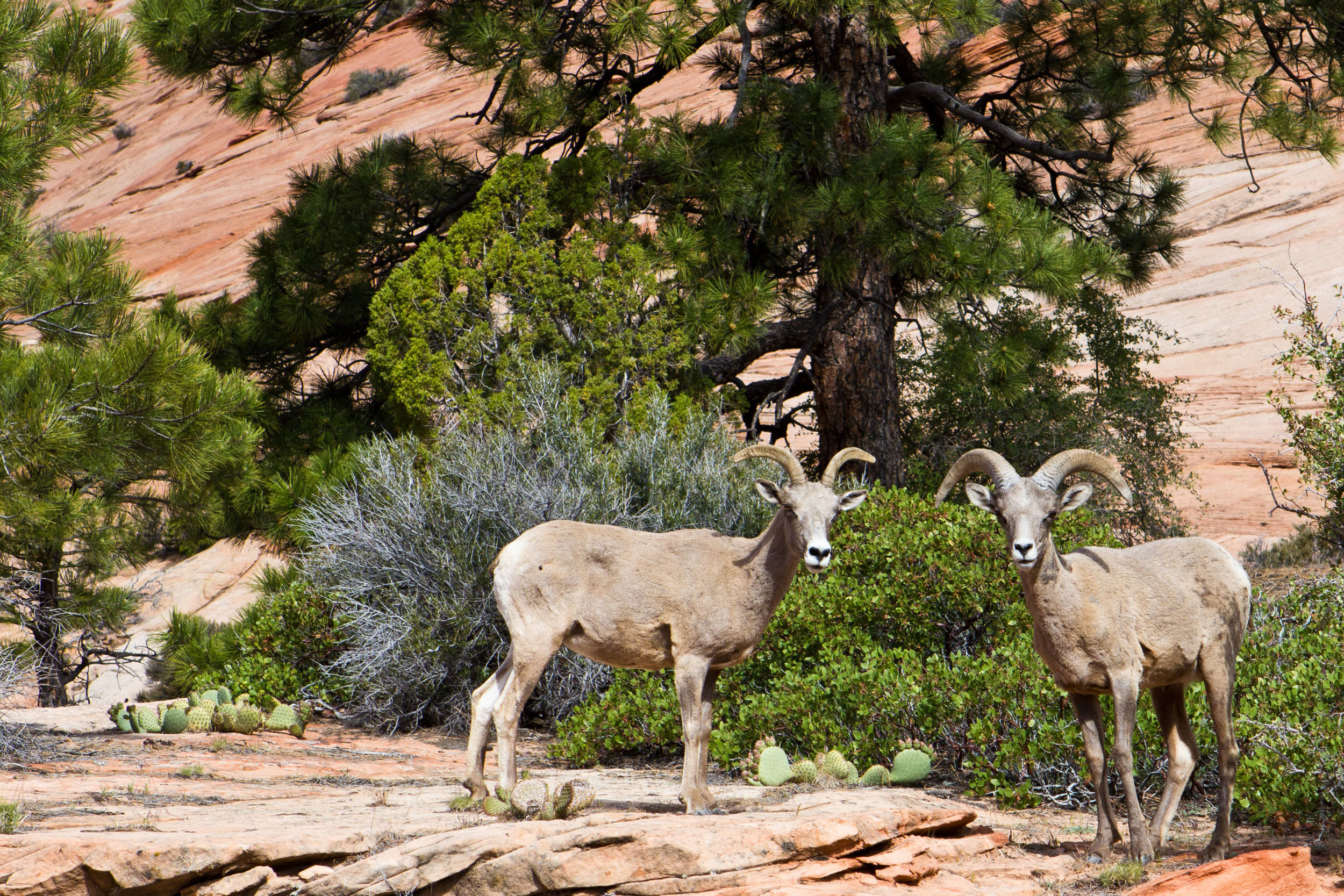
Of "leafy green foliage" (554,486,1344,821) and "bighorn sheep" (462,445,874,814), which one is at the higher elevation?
"bighorn sheep" (462,445,874,814)

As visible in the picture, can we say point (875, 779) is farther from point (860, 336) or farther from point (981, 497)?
point (860, 336)

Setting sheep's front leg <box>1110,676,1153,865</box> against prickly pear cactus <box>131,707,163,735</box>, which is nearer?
sheep's front leg <box>1110,676,1153,865</box>

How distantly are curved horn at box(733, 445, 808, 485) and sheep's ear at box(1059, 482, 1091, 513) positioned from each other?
54.5 inches

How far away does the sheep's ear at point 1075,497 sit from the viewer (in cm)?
569

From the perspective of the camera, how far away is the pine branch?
13.4 metres

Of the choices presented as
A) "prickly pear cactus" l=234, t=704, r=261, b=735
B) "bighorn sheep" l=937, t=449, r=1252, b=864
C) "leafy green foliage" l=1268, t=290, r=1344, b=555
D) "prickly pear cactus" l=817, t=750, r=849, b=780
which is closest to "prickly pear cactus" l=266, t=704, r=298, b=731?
"prickly pear cactus" l=234, t=704, r=261, b=735

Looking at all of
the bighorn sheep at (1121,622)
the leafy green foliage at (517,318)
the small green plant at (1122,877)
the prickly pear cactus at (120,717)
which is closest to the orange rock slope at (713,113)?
the leafy green foliage at (517,318)

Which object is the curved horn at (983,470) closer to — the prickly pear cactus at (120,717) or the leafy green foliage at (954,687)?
the leafy green foliage at (954,687)

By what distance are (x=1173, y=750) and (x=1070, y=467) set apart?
1.61 metres

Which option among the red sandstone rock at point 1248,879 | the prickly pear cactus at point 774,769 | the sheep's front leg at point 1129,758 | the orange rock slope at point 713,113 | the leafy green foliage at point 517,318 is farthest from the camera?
the orange rock slope at point 713,113

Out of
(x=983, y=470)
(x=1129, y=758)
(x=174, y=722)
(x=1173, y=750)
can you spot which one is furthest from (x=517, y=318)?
(x=1129, y=758)

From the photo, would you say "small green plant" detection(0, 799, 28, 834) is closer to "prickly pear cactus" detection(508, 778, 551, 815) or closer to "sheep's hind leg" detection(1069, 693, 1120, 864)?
"prickly pear cactus" detection(508, 778, 551, 815)

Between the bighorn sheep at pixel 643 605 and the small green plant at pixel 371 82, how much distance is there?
3909cm

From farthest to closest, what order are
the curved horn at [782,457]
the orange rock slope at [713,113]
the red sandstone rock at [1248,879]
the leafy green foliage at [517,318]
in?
the orange rock slope at [713,113], the leafy green foliage at [517,318], the curved horn at [782,457], the red sandstone rock at [1248,879]
